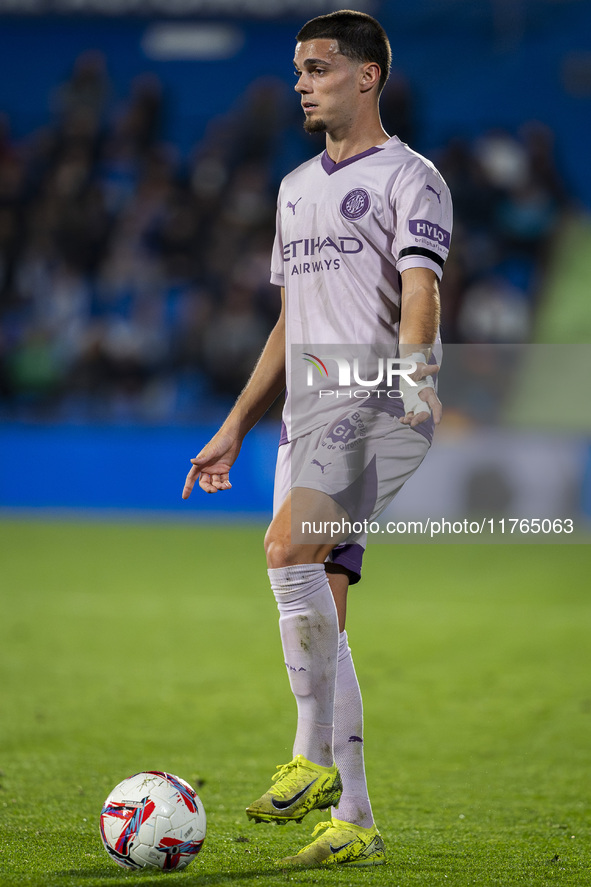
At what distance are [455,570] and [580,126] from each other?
28.4ft

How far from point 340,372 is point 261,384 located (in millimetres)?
352

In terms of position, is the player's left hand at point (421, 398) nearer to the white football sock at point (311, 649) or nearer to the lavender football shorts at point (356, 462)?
the lavender football shorts at point (356, 462)

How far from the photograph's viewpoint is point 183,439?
12242 mm

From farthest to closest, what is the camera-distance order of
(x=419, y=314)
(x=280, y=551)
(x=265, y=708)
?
(x=265, y=708)
(x=280, y=551)
(x=419, y=314)

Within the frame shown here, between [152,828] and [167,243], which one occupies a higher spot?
[167,243]

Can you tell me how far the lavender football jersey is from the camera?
3.05 metres

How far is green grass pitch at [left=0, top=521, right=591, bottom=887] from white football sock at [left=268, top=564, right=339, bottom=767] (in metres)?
0.38

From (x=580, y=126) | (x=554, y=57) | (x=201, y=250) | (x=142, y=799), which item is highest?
(x=554, y=57)

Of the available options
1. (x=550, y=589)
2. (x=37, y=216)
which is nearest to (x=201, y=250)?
(x=37, y=216)

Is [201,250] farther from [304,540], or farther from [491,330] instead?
[304,540]

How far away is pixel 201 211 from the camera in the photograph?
51.1 ft

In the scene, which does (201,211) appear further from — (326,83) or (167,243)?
(326,83)

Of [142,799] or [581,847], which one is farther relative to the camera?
[581,847]

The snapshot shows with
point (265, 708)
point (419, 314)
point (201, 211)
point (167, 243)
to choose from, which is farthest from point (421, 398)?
point (201, 211)
